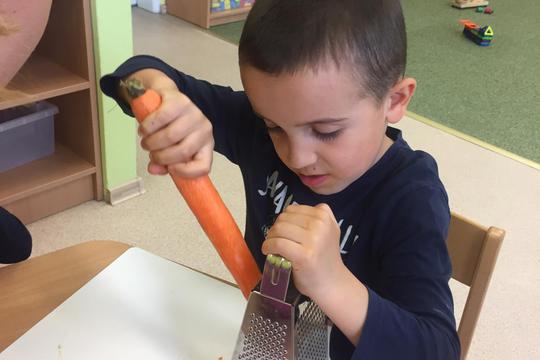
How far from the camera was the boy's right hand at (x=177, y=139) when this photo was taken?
0.54 m

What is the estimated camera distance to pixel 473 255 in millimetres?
701

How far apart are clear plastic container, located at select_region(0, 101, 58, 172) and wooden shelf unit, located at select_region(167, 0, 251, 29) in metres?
1.67

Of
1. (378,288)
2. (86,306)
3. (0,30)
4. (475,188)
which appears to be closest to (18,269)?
(86,306)

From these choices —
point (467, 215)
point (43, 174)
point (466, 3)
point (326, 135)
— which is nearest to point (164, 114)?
point (326, 135)

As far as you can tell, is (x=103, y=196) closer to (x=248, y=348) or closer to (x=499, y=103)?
(x=248, y=348)

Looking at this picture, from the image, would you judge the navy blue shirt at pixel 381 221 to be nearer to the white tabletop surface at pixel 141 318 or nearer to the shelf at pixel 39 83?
the white tabletop surface at pixel 141 318

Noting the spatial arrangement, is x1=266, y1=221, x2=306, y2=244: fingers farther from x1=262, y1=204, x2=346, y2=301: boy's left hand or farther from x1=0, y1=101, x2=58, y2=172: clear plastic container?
x1=0, y1=101, x2=58, y2=172: clear plastic container

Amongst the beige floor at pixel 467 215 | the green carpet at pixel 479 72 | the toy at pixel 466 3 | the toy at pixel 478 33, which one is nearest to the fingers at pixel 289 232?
the beige floor at pixel 467 215

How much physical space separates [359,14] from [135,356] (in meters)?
0.44

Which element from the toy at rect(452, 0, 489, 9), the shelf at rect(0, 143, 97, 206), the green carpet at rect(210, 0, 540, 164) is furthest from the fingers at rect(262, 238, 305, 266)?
the toy at rect(452, 0, 489, 9)

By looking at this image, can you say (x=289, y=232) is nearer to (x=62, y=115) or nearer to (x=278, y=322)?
(x=278, y=322)

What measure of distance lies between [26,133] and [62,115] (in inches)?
5.6

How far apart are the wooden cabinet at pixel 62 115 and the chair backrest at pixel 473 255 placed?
111 cm

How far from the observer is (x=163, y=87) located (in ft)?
2.13
